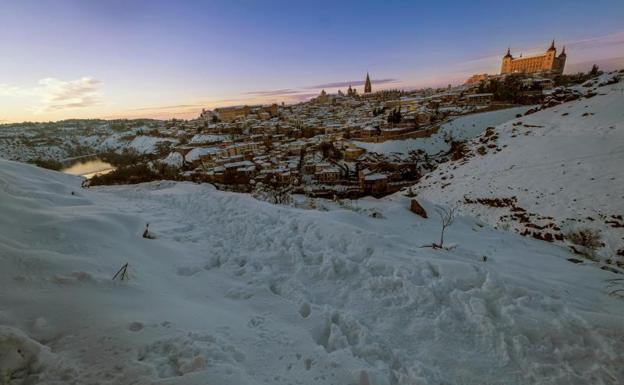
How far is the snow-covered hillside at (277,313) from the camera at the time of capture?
241cm

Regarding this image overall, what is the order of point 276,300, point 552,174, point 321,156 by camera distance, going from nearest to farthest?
point 276,300, point 552,174, point 321,156

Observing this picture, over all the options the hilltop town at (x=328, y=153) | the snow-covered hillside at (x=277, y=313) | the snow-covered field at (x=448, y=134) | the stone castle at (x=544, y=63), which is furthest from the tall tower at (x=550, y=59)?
the snow-covered hillside at (x=277, y=313)

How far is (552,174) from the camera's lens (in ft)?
54.7

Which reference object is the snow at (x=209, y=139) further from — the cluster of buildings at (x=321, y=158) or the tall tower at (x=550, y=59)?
the tall tower at (x=550, y=59)

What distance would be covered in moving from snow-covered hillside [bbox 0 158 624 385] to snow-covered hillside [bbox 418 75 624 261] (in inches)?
370

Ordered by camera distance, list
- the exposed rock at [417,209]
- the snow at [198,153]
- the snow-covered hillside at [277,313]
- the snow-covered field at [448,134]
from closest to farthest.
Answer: the snow-covered hillside at [277,313] → the exposed rock at [417,209] → the snow-covered field at [448,134] → the snow at [198,153]

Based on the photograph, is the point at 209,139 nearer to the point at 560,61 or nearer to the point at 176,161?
the point at 176,161

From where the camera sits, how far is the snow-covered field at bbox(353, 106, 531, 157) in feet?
120

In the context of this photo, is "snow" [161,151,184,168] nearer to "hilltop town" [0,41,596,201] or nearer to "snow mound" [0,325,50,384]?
"hilltop town" [0,41,596,201]

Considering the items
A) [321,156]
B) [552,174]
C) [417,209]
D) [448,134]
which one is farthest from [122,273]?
[448,134]

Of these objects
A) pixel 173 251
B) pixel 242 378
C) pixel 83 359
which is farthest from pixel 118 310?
pixel 173 251

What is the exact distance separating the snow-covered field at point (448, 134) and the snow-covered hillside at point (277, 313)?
3236 centimetres

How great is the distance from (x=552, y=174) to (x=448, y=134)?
2474cm

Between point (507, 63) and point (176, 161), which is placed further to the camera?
point (507, 63)
